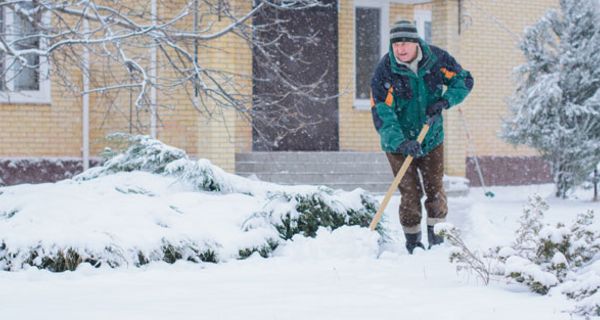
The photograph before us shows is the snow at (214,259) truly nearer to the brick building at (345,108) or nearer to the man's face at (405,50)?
the man's face at (405,50)

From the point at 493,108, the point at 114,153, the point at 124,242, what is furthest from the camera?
the point at 493,108

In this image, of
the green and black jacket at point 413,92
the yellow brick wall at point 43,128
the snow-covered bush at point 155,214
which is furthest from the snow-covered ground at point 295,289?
the yellow brick wall at point 43,128

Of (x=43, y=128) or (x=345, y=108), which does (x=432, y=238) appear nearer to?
(x=43, y=128)

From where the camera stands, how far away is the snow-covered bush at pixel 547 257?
5.03 metres

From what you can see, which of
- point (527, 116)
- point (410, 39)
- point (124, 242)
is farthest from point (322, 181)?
point (124, 242)

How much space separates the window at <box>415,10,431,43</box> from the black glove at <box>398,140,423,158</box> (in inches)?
413

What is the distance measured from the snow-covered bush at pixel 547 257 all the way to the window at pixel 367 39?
9.90m

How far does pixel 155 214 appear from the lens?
22.6 ft

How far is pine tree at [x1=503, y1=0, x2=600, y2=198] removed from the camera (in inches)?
514

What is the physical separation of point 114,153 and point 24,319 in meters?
4.48

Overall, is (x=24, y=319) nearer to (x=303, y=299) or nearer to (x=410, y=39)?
(x=303, y=299)

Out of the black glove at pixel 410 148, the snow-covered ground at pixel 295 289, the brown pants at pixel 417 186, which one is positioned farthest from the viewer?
the brown pants at pixel 417 186

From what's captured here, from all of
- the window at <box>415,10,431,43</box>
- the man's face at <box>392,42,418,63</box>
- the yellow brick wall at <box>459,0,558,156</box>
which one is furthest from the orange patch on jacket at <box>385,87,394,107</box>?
the window at <box>415,10,431,43</box>

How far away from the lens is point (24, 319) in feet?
14.3
